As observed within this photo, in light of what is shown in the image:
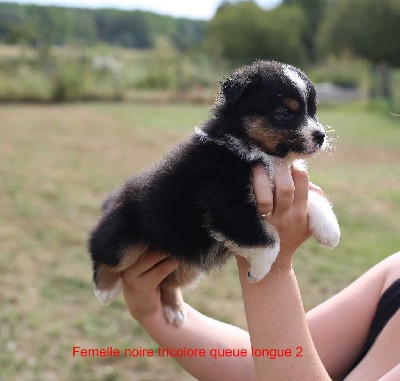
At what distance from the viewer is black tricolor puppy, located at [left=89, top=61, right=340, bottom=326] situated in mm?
1940

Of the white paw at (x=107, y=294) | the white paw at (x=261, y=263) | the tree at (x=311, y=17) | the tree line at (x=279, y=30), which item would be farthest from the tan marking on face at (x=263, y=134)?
the tree at (x=311, y=17)

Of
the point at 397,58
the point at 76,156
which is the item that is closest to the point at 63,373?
the point at 76,156

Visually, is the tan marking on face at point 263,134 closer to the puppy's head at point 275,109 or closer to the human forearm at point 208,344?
the puppy's head at point 275,109

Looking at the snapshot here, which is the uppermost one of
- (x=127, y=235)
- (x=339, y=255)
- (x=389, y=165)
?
(x=127, y=235)

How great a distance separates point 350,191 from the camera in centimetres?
855

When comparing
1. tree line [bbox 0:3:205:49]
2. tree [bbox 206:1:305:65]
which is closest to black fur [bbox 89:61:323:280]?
tree line [bbox 0:3:205:49]

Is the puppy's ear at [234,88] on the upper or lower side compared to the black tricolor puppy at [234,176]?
upper

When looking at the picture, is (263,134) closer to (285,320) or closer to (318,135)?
(318,135)

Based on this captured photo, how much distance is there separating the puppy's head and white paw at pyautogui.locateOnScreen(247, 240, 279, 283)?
34 cm

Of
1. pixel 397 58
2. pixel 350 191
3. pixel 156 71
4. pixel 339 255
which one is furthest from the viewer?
pixel 397 58

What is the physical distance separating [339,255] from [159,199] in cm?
436

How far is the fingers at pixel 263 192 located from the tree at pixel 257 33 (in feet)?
126

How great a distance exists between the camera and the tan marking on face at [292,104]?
6.55ft

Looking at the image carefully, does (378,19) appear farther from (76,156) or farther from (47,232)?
(47,232)
